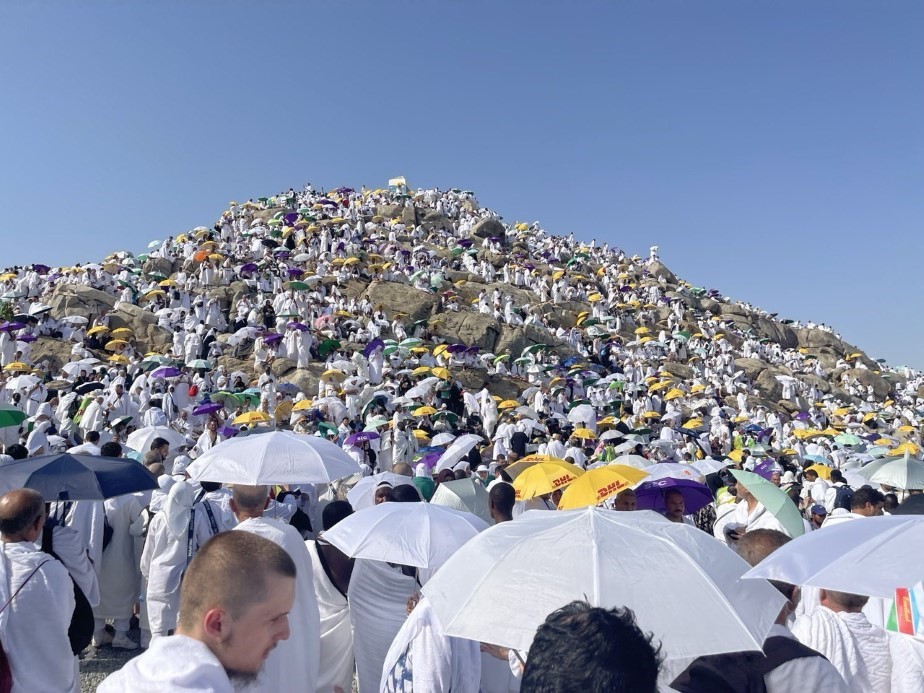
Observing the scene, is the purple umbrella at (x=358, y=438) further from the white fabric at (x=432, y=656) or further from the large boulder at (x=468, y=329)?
the large boulder at (x=468, y=329)

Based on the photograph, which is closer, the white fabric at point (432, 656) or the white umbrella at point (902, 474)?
the white fabric at point (432, 656)

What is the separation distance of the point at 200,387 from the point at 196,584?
18.0m

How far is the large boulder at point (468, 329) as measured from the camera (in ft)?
94.7

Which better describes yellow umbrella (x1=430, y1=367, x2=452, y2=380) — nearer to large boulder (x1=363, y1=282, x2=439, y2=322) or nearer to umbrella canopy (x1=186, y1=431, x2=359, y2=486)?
large boulder (x1=363, y1=282, x2=439, y2=322)

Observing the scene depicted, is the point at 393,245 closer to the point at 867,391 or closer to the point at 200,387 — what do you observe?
the point at 200,387

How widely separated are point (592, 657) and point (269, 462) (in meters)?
3.45

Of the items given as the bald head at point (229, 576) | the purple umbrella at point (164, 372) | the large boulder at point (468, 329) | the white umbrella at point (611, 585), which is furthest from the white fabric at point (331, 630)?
the large boulder at point (468, 329)

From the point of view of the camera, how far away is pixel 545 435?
17438mm

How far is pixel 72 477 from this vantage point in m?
5.23

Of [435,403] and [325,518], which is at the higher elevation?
[435,403]

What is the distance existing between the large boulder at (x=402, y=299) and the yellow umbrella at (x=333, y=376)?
28.1ft

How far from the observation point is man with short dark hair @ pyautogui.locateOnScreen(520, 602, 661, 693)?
1.54 meters

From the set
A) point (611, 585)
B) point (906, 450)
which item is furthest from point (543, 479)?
point (906, 450)

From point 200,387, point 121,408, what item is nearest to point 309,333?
point 200,387
